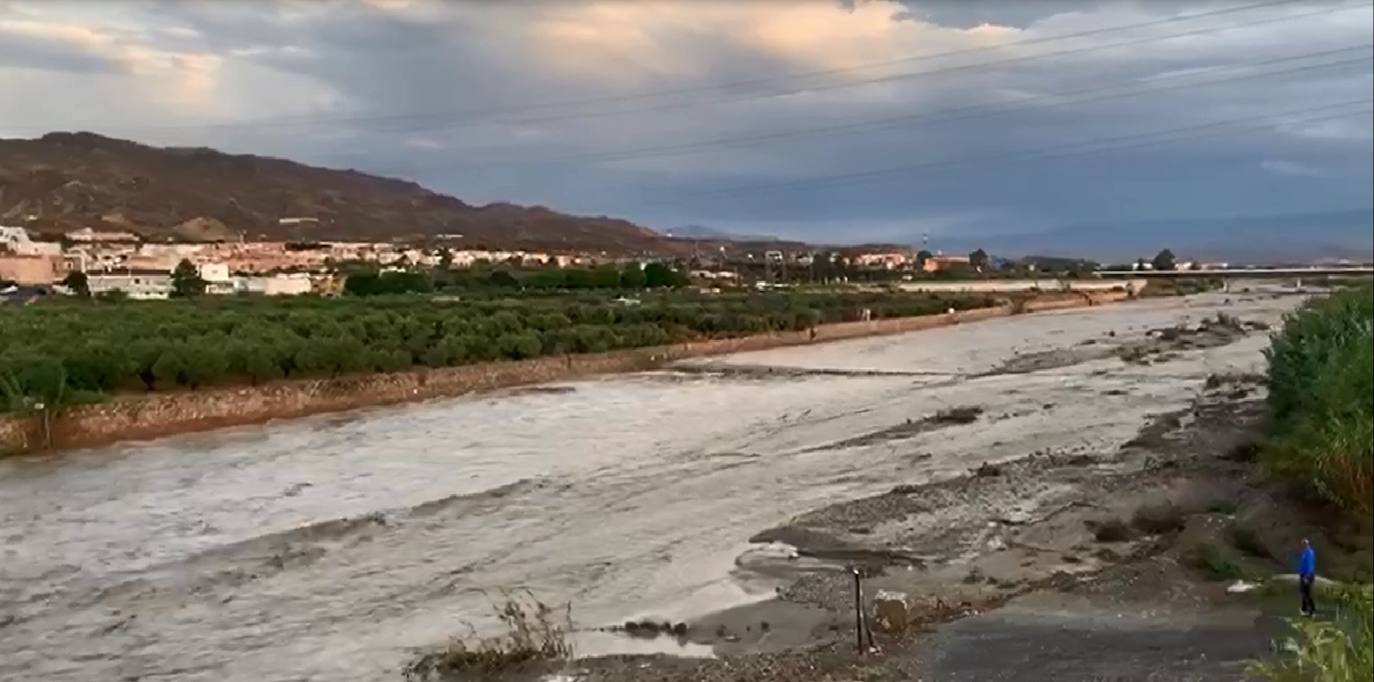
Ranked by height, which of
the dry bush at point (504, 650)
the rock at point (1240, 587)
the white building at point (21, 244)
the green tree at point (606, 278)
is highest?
the white building at point (21, 244)

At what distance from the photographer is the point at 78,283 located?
109ft

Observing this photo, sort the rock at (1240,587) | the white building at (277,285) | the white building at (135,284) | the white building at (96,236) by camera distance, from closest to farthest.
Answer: the rock at (1240,587), the white building at (96,236), the white building at (135,284), the white building at (277,285)

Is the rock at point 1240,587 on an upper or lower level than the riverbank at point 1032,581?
upper

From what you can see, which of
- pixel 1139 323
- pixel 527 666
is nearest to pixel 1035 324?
pixel 1139 323

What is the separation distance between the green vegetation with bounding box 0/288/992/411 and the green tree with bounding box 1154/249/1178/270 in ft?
68.9

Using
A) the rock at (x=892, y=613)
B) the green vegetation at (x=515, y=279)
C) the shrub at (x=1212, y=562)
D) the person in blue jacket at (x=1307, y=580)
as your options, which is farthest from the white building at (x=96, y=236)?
the green vegetation at (x=515, y=279)

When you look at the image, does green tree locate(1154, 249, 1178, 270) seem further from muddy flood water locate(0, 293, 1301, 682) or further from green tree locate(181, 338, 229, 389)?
green tree locate(181, 338, 229, 389)

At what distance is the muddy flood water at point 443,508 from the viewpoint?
524 inches

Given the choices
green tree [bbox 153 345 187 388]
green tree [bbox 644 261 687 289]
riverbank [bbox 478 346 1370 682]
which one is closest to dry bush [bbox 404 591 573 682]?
riverbank [bbox 478 346 1370 682]

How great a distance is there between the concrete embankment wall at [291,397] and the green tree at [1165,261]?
20451mm

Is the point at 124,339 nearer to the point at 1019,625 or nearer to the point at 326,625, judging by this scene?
the point at 326,625

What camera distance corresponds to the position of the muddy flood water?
1330cm

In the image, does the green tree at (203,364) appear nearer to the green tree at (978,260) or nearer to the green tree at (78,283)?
the green tree at (78,283)

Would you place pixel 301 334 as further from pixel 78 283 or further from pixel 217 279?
pixel 217 279
